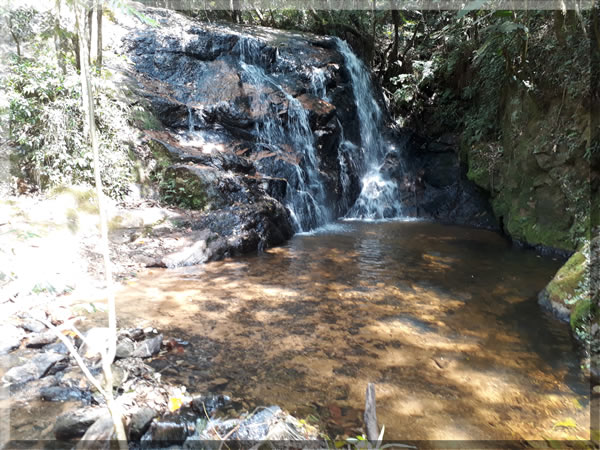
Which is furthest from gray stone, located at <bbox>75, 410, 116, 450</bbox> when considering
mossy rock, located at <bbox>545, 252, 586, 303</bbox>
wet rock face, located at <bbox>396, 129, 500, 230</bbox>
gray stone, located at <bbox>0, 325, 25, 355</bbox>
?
wet rock face, located at <bbox>396, 129, 500, 230</bbox>

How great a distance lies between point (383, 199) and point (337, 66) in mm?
4577

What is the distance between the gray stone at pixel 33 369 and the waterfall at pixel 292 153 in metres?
6.16

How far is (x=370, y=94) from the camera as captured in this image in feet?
41.5

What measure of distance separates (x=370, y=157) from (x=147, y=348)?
991 centimetres

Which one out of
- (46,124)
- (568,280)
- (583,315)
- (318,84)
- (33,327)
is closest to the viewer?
(33,327)

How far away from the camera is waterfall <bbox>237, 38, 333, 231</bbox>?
29.9 ft

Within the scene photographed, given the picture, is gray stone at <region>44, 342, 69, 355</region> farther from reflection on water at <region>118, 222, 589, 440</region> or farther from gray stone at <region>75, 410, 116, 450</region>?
gray stone at <region>75, 410, 116, 450</region>

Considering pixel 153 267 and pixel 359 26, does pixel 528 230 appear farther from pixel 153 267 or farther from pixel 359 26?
pixel 359 26

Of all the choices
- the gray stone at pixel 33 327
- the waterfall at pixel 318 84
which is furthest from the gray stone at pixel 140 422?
the waterfall at pixel 318 84

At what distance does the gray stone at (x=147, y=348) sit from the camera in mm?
3129

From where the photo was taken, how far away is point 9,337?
3211 millimetres

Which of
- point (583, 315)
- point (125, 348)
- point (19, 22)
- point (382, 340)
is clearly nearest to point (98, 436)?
point (125, 348)

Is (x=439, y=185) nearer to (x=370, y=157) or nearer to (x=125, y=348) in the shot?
(x=370, y=157)

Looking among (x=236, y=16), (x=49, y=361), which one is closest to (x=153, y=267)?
(x=49, y=361)
